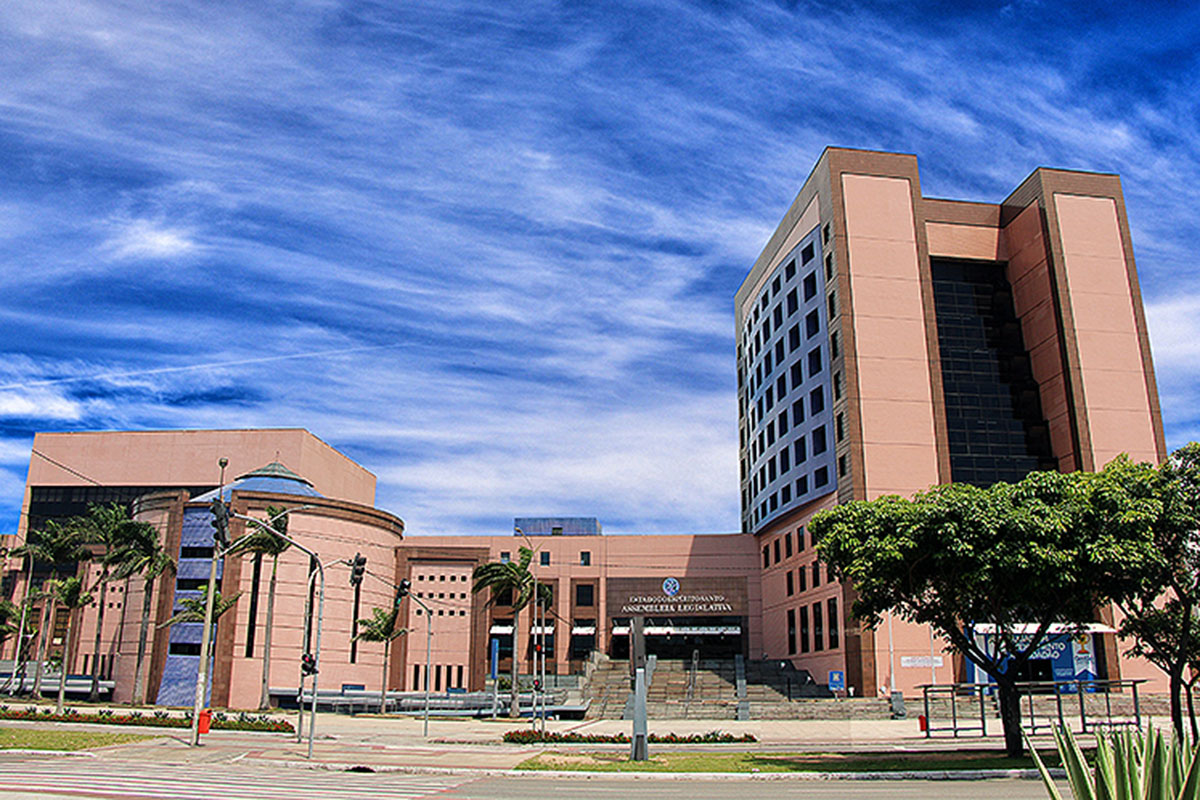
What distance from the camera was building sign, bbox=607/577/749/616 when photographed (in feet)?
286

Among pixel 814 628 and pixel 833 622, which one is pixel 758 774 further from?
pixel 814 628

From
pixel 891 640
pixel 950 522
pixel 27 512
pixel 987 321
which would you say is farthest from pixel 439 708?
pixel 27 512

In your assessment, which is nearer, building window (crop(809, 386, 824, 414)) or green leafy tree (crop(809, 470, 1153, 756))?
green leafy tree (crop(809, 470, 1153, 756))

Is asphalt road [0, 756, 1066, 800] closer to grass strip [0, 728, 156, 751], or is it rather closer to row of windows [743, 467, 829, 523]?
grass strip [0, 728, 156, 751]

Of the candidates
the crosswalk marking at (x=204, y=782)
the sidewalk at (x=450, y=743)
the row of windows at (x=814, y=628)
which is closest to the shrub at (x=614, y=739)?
the sidewalk at (x=450, y=743)

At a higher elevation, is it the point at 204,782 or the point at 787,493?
the point at 787,493

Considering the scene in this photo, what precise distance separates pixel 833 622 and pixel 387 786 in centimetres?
4909

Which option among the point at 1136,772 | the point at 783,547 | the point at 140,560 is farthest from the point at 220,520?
the point at 783,547

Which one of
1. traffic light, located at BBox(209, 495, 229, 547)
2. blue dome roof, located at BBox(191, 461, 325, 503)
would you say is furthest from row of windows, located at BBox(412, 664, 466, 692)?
traffic light, located at BBox(209, 495, 229, 547)

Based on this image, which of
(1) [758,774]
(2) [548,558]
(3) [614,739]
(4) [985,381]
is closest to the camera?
(1) [758,774]

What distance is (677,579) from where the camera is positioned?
88875 millimetres

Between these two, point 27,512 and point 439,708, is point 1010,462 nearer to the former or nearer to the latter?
point 439,708

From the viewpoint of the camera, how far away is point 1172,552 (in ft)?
94.7

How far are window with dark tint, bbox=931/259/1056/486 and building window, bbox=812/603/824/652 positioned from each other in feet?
46.4
